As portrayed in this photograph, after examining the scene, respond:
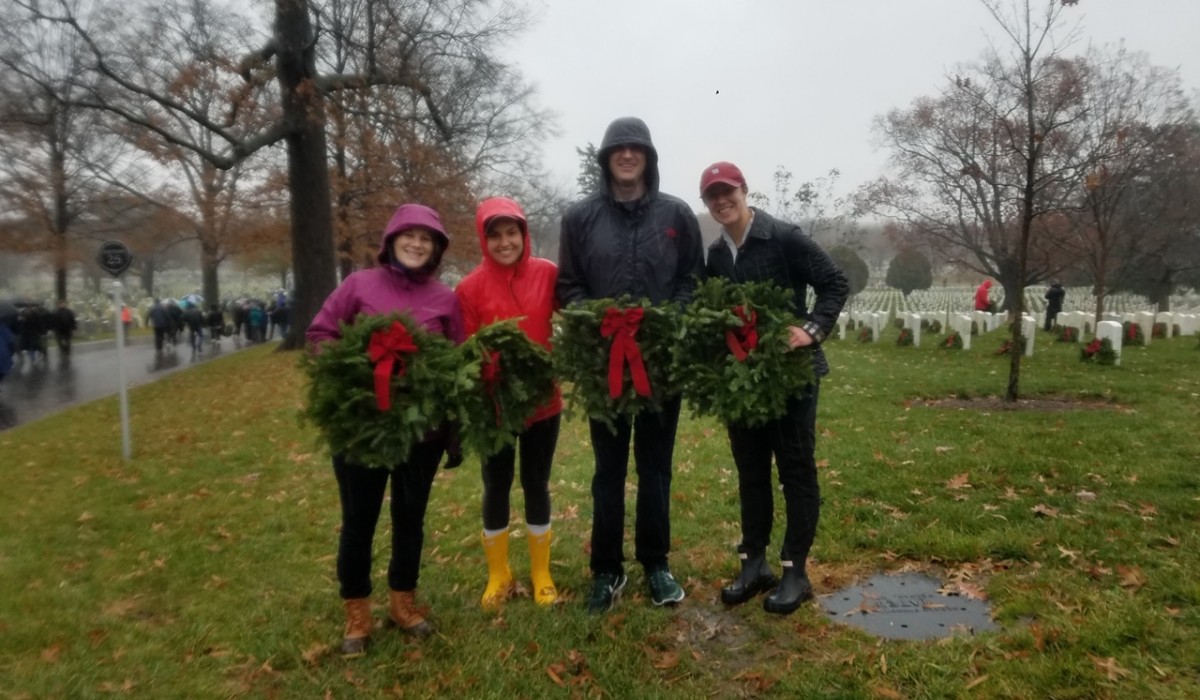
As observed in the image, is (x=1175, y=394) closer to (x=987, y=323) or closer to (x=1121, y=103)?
(x=1121, y=103)

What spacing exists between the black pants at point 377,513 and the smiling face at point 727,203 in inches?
68.3

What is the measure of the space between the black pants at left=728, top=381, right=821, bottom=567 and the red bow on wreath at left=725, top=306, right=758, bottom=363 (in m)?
0.41

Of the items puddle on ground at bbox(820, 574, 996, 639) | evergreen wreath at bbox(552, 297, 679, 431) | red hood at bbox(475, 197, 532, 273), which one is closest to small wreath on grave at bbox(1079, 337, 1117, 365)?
puddle on ground at bbox(820, 574, 996, 639)

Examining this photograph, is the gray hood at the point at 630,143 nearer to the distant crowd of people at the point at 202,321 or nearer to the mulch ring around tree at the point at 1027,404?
the mulch ring around tree at the point at 1027,404

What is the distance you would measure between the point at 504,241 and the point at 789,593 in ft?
7.26

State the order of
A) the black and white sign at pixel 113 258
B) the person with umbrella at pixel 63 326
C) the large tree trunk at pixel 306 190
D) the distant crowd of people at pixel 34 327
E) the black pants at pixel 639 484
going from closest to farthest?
the black pants at pixel 639 484
the black and white sign at pixel 113 258
the large tree trunk at pixel 306 190
the distant crowd of people at pixel 34 327
the person with umbrella at pixel 63 326

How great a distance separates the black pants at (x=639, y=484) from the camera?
4.11 m

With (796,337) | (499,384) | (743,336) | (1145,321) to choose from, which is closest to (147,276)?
(1145,321)

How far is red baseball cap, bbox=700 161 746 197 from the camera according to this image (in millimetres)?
4036

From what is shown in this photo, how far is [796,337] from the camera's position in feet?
12.5

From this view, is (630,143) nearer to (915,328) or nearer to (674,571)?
(674,571)

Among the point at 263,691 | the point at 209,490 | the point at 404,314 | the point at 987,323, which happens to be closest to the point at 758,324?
the point at 404,314

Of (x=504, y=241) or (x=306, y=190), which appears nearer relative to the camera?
(x=504, y=241)

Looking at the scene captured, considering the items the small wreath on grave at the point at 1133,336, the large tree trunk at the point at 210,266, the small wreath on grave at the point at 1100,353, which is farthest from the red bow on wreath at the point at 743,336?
the large tree trunk at the point at 210,266
